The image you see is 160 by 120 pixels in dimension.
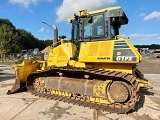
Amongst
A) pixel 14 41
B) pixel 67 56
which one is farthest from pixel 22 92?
pixel 14 41

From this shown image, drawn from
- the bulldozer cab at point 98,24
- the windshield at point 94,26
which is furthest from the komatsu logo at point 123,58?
the windshield at point 94,26

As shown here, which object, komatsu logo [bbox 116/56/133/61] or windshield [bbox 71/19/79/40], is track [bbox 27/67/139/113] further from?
windshield [bbox 71/19/79/40]

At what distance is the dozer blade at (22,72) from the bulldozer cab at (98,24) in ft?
8.18

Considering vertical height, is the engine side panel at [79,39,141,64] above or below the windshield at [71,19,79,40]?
below

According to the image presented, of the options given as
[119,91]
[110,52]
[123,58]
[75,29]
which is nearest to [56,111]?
[119,91]

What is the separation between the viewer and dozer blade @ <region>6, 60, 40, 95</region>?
30.2 feet

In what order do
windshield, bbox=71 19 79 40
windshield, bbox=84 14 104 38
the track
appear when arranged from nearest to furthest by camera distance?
the track < windshield, bbox=84 14 104 38 < windshield, bbox=71 19 79 40

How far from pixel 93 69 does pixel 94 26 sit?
1.61m

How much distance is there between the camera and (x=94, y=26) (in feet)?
26.2

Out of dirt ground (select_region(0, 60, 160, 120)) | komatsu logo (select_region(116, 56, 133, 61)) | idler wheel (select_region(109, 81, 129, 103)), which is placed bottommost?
dirt ground (select_region(0, 60, 160, 120))

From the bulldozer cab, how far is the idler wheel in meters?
1.71

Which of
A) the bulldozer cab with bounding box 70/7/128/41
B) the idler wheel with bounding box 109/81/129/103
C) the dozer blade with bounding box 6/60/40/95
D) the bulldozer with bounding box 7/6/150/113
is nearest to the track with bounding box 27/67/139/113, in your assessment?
the bulldozer with bounding box 7/6/150/113

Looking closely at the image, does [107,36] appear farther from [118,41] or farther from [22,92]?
[22,92]

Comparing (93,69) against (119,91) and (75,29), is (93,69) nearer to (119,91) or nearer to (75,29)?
(119,91)
